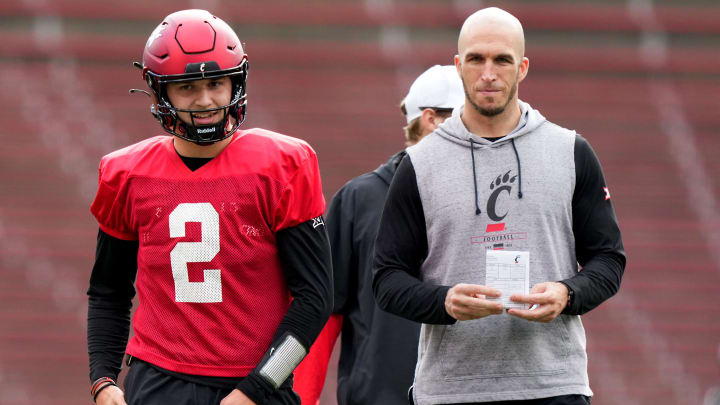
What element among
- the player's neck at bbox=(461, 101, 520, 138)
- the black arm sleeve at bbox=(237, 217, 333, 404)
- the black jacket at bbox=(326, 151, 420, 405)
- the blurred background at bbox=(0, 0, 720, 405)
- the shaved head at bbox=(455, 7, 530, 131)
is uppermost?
the shaved head at bbox=(455, 7, 530, 131)

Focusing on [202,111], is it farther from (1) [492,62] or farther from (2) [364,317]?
(2) [364,317]

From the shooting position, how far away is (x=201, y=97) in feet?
9.41

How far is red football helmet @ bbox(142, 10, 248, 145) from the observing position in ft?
9.37

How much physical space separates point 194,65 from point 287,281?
0.58m

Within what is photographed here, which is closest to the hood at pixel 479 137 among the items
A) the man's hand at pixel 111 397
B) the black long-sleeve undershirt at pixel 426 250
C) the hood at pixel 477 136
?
the hood at pixel 477 136

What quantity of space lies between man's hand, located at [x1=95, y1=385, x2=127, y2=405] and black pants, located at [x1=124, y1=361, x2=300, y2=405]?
0.02m

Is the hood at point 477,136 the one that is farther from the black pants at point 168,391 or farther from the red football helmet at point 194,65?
the black pants at point 168,391

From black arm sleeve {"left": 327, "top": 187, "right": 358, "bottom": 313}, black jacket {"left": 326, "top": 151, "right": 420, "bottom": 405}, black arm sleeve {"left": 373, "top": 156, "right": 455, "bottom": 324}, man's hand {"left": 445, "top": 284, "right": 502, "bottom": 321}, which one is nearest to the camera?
man's hand {"left": 445, "top": 284, "right": 502, "bottom": 321}

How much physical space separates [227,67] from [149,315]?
64cm

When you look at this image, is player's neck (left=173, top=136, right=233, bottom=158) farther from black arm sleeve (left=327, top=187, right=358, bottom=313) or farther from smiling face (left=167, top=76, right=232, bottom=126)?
black arm sleeve (left=327, top=187, right=358, bottom=313)

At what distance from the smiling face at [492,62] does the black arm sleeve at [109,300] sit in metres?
0.96

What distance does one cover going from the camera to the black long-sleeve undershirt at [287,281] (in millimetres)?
2834

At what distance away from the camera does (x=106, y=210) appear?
2.96m

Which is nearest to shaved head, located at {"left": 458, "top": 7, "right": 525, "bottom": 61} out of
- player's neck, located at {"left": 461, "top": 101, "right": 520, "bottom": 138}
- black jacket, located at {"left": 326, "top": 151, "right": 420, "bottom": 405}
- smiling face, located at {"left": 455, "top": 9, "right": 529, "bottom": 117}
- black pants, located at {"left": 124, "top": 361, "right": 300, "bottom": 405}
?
smiling face, located at {"left": 455, "top": 9, "right": 529, "bottom": 117}
